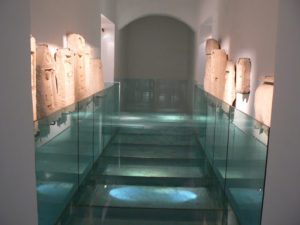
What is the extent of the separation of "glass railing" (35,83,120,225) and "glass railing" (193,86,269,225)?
1739 mm

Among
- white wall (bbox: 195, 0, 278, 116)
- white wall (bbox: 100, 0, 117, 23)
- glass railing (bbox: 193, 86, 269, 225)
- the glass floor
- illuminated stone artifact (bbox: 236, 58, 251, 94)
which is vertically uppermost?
white wall (bbox: 100, 0, 117, 23)

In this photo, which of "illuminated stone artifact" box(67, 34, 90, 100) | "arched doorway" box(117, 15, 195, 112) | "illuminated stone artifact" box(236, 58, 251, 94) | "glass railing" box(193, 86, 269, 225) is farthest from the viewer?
"arched doorway" box(117, 15, 195, 112)

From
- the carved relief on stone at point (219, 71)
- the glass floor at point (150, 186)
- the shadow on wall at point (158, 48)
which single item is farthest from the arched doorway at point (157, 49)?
the carved relief on stone at point (219, 71)

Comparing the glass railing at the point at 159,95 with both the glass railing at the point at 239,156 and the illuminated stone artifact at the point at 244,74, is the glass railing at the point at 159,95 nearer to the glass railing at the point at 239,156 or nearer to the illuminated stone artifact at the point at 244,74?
the glass railing at the point at 239,156

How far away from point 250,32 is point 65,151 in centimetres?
290

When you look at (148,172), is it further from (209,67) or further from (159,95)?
(159,95)

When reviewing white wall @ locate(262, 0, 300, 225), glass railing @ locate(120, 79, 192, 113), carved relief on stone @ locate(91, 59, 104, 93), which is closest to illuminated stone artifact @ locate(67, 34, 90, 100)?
carved relief on stone @ locate(91, 59, 104, 93)

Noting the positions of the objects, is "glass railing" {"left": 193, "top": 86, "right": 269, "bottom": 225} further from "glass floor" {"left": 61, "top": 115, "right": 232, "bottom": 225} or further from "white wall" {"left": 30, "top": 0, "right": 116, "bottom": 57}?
"white wall" {"left": 30, "top": 0, "right": 116, "bottom": 57}

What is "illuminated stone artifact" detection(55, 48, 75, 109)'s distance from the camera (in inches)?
159

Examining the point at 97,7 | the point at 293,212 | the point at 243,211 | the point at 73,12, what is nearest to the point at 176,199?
the point at 243,211

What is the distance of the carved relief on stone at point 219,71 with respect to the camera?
5859 millimetres

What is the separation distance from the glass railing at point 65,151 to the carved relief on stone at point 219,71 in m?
1.94

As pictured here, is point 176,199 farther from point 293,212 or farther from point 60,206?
point 293,212

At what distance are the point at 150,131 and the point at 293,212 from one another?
199 inches
